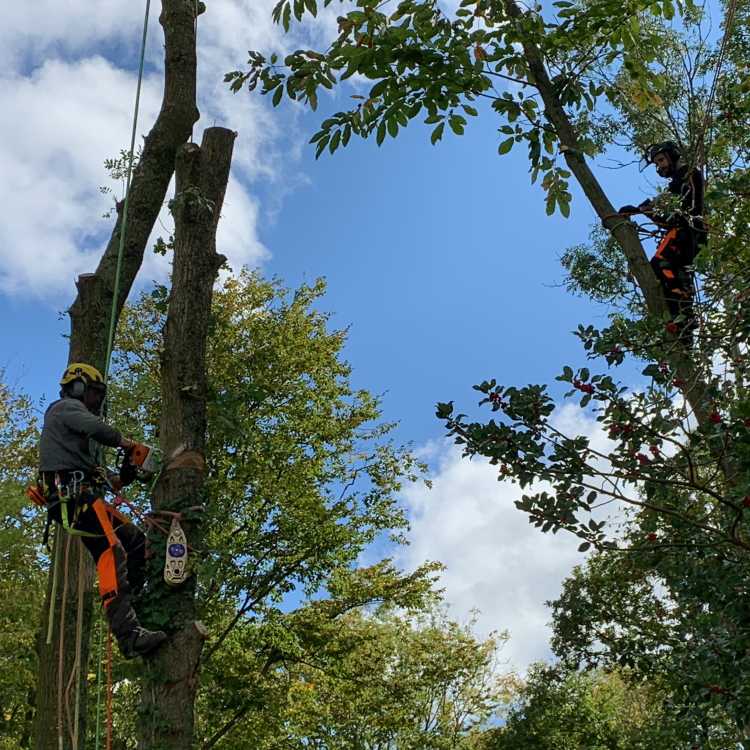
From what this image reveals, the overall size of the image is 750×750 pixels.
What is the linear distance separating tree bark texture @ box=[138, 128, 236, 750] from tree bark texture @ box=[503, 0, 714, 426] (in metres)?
2.34

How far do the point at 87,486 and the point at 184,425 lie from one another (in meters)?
0.79

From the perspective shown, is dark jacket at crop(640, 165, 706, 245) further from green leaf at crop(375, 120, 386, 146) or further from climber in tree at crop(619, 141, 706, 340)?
green leaf at crop(375, 120, 386, 146)

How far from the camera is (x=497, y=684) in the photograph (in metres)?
24.5

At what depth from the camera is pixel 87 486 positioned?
532cm

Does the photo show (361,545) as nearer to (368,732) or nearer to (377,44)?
(368,732)

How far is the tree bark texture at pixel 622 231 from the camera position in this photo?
4125mm

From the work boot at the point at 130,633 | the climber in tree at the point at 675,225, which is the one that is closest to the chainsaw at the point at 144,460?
the work boot at the point at 130,633

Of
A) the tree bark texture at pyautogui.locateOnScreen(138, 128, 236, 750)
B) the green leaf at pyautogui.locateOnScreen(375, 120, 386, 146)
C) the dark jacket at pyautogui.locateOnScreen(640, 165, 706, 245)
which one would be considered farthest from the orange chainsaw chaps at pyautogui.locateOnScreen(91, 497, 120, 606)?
the dark jacket at pyautogui.locateOnScreen(640, 165, 706, 245)

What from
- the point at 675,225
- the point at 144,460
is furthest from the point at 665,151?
the point at 144,460

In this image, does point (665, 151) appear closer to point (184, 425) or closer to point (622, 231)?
point (622, 231)

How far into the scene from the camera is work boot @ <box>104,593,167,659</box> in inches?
180

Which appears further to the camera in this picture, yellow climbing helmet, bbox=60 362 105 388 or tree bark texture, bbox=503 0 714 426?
yellow climbing helmet, bbox=60 362 105 388

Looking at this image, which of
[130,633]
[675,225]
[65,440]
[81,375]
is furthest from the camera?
[81,375]

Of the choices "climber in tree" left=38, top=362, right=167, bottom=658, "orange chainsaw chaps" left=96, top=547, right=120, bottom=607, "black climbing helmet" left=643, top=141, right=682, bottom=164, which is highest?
"black climbing helmet" left=643, top=141, right=682, bottom=164
